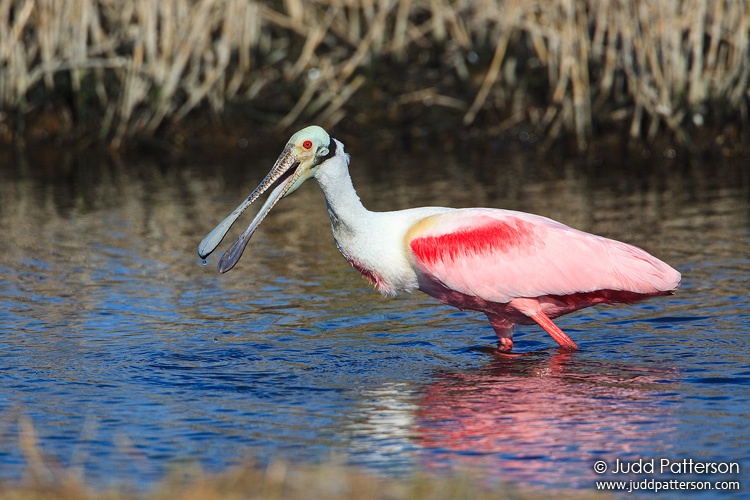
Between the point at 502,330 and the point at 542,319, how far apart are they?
11.3 inches

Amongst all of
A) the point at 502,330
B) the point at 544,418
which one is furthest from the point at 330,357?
the point at 544,418

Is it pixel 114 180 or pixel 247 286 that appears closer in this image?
pixel 247 286

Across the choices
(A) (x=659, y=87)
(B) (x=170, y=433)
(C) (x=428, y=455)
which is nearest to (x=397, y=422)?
(C) (x=428, y=455)

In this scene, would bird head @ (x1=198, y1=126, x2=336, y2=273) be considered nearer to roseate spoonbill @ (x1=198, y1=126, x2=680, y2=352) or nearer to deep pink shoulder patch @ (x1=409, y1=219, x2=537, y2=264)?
roseate spoonbill @ (x1=198, y1=126, x2=680, y2=352)

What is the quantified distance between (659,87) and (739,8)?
41.1 inches

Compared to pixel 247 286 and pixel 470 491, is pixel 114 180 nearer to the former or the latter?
pixel 247 286

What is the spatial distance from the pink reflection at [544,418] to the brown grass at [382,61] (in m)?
6.46

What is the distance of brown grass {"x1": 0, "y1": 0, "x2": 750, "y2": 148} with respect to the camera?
12.8m

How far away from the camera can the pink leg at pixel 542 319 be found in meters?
7.01

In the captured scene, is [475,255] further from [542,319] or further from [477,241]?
[542,319]

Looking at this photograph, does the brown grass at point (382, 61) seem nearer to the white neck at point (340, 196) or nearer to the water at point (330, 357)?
the water at point (330, 357)

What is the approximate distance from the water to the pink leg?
0.11m

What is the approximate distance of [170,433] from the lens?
5668mm

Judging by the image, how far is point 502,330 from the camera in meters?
7.28
